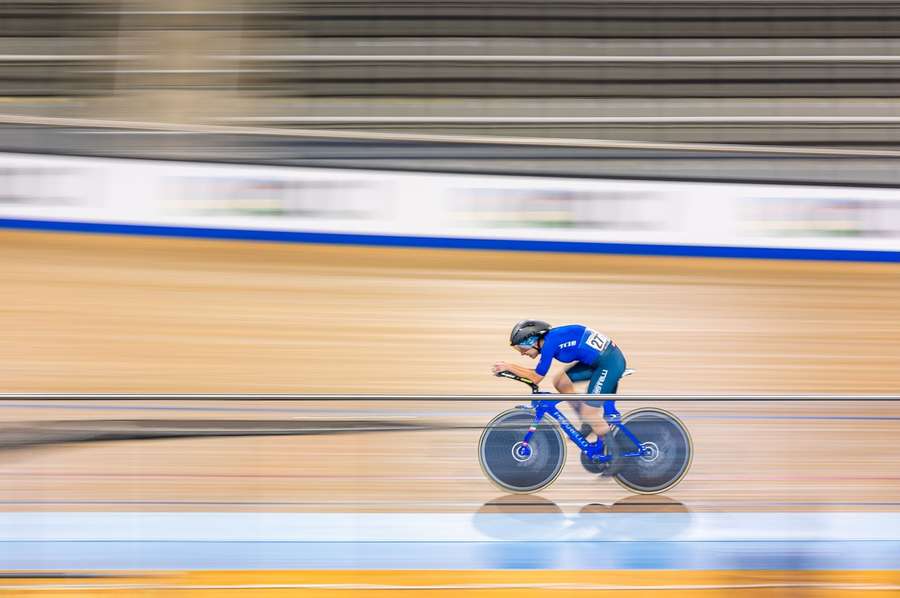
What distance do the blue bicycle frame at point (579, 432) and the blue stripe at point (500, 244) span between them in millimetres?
4179

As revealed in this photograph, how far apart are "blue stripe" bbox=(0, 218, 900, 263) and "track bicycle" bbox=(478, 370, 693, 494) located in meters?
4.19

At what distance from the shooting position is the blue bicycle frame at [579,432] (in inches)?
128

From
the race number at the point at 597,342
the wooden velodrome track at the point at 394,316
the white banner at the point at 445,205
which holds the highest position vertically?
the white banner at the point at 445,205

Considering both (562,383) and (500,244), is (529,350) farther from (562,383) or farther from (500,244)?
(500,244)

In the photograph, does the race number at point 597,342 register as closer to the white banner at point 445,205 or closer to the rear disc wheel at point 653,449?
the rear disc wheel at point 653,449

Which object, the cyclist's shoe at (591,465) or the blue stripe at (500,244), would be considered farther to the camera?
the blue stripe at (500,244)

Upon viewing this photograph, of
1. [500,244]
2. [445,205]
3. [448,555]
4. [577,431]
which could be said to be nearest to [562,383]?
[577,431]

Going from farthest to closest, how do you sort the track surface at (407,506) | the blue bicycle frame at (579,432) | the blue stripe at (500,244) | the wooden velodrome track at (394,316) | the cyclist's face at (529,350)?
the blue stripe at (500,244) → the wooden velodrome track at (394,316) → the cyclist's face at (529,350) → the blue bicycle frame at (579,432) → the track surface at (407,506)

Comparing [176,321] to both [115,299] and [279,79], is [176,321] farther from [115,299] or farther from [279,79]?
[279,79]

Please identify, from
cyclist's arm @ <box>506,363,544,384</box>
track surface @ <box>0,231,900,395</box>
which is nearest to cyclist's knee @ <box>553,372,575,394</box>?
cyclist's arm @ <box>506,363,544,384</box>

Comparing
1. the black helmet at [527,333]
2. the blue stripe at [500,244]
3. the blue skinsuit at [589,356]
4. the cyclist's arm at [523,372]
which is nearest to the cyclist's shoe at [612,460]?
the cyclist's arm at [523,372]

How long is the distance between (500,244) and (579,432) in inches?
167

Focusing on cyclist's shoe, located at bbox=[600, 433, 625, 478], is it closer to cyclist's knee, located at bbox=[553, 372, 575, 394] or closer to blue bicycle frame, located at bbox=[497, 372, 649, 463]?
blue bicycle frame, located at bbox=[497, 372, 649, 463]

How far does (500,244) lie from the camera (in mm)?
7402
